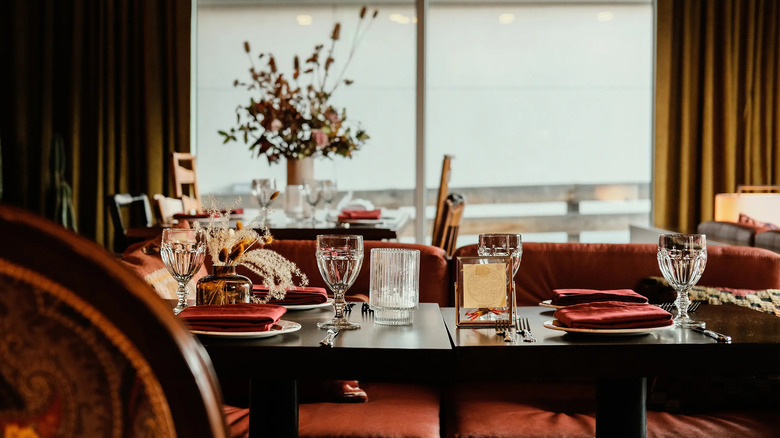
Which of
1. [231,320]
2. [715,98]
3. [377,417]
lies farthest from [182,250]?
[715,98]

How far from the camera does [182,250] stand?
153cm

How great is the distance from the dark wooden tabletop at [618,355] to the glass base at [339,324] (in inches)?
7.6

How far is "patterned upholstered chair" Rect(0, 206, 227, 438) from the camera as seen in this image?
40cm

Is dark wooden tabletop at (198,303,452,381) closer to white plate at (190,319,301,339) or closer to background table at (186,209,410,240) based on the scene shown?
white plate at (190,319,301,339)

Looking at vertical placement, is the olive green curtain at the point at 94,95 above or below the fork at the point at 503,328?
above

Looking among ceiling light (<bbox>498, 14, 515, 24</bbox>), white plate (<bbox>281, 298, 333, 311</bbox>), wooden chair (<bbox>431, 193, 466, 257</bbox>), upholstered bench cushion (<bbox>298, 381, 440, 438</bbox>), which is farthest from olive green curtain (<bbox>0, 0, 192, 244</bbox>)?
white plate (<bbox>281, 298, 333, 311</bbox>)

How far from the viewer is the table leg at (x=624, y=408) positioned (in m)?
1.50

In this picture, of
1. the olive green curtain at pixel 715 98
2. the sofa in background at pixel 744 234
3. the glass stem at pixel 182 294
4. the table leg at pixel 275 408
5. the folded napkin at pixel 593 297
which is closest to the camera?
the table leg at pixel 275 408

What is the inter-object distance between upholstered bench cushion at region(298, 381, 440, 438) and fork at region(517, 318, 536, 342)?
337mm

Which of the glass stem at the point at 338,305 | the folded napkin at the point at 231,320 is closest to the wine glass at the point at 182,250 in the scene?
the folded napkin at the point at 231,320

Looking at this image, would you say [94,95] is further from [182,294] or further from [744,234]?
[182,294]

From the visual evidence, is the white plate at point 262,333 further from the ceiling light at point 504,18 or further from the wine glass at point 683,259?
the ceiling light at point 504,18

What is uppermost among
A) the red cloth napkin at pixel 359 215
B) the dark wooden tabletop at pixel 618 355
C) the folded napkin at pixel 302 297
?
the red cloth napkin at pixel 359 215

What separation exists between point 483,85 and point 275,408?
5069 millimetres
